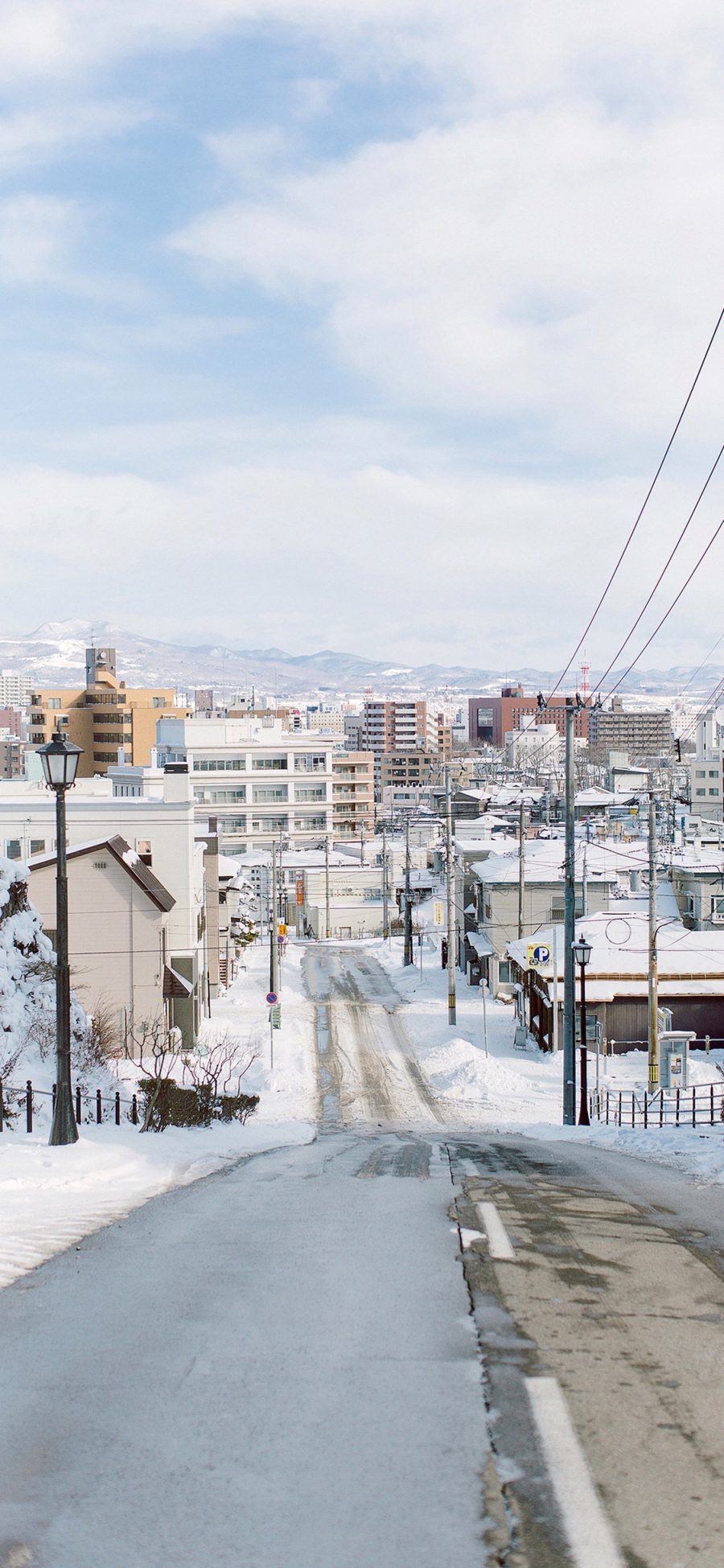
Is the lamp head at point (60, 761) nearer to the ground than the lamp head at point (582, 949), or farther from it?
farther from it

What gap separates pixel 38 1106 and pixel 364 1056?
2077 cm

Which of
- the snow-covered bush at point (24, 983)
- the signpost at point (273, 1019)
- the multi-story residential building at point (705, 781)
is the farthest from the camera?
the multi-story residential building at point (705, 781)

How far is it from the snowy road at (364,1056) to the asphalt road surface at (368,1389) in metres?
15.1

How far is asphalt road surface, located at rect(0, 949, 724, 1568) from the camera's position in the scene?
4.26 m

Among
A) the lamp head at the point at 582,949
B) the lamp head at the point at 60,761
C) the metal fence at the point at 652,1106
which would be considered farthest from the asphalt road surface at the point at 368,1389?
the metal fence at the point at 652,1106

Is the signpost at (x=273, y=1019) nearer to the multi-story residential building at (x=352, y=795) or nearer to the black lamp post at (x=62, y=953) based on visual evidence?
the black lamp post at (x=62, y=953)

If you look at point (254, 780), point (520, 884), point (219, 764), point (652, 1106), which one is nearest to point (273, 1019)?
point (520, 884)

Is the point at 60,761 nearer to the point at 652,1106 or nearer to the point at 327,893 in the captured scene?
the point at 652,1106

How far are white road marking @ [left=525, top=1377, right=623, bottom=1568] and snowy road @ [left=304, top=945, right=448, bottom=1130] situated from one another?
18.0 m

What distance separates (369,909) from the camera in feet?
261

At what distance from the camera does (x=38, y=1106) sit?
51.8 feet

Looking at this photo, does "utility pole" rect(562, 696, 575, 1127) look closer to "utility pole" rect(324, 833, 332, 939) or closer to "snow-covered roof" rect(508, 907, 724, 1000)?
"snow-covered roof" rect(508, 907, 724, 1000)

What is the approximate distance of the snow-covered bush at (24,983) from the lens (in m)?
19.1

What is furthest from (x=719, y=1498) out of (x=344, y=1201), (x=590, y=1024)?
(x=590, y=1024)
